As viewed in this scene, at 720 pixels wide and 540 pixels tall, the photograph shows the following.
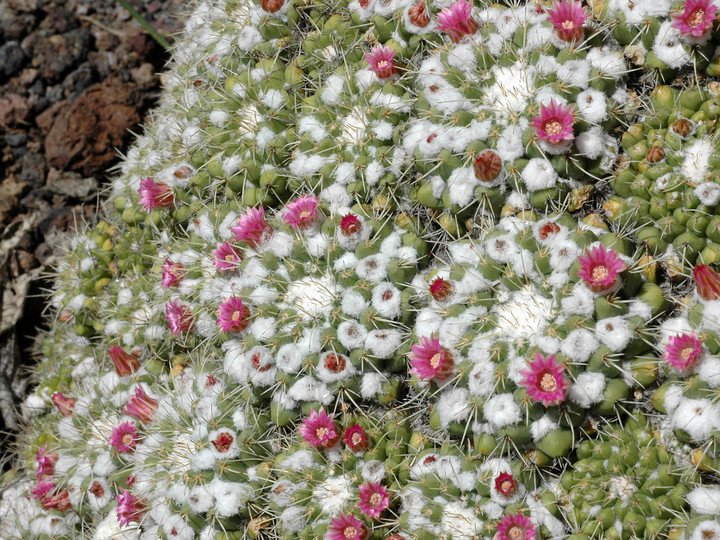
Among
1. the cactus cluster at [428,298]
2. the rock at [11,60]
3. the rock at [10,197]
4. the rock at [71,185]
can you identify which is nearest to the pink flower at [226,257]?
the cactus cluster at [428,298]

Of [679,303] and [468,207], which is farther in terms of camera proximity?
[468,207]

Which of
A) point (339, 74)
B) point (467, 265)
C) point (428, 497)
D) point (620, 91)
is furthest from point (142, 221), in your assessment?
point (620, 91)

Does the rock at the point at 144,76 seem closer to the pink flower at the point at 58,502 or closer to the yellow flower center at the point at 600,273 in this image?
the pink flower at the point at 58,502

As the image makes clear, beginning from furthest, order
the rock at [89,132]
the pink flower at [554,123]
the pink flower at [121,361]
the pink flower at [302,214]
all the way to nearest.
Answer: the rock at [89,132], the pink flower at [121,361], the pink flower at [302,214], the pink flower at [554,123]

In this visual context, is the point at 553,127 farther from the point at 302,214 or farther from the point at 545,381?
the point at 302,214

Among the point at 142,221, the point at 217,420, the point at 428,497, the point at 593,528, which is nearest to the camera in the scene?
the point at 593,528

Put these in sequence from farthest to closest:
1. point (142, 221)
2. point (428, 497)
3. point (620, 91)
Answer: point (142, 221) → point (620, 91) → point (428, 497)

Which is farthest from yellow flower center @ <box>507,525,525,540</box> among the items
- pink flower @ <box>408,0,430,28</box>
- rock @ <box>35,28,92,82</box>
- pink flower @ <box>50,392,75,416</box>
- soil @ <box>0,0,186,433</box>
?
rock @ <box>35,28,92,82</box>

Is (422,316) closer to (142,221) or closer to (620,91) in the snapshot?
(620,91)
